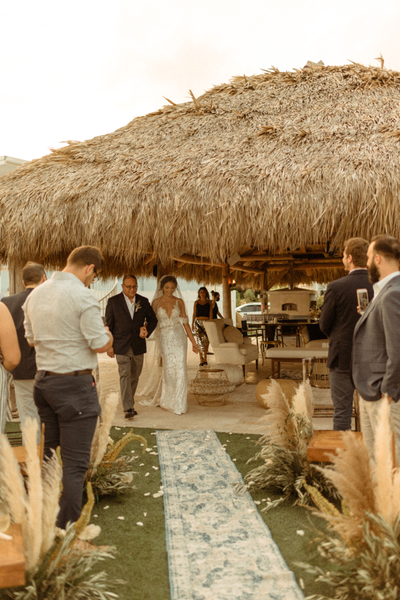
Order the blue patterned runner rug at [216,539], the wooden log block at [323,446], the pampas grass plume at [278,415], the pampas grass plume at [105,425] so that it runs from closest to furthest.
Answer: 1. the blue patterned runner rug at [216,539]
2. the wooden log block at [323,446]
3. the pampas grass plume at [105,425]
4. the pampas grass plume at [278,415]

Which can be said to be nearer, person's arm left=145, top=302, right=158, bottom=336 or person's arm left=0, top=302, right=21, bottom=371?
person's arm left=0, top=302, right=21, bottom=371

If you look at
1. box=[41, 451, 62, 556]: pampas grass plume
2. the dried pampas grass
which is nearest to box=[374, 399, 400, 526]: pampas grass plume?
box=[41, 451, 62, 556]: pampas grass plume

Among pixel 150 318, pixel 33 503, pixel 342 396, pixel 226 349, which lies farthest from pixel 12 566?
pixel 226 349

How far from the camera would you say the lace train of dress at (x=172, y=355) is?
603 centimetres

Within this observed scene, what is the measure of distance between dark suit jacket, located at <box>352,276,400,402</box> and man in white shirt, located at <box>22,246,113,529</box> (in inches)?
53.2

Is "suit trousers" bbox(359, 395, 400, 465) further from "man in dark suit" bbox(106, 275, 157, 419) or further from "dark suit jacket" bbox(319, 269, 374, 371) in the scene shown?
"man in dark suit" bbox(106, 275, 157, 419)

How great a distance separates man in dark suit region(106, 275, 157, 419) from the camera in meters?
5.64

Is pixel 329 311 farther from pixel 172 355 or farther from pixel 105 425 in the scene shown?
pixel 172 355

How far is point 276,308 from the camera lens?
14.7 metres

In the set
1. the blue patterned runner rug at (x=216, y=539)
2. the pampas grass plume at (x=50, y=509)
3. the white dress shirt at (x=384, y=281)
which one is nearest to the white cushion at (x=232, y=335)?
the blue patterned runner rug at (x=216, y=539)

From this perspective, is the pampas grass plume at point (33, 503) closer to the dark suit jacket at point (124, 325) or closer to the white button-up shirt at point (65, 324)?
the white button-up shirt at point (65, 324)

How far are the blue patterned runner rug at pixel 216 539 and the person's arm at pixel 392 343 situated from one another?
3.27 ft

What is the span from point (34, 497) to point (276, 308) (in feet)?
43.5

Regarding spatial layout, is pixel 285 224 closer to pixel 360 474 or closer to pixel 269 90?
pixel 269 90
